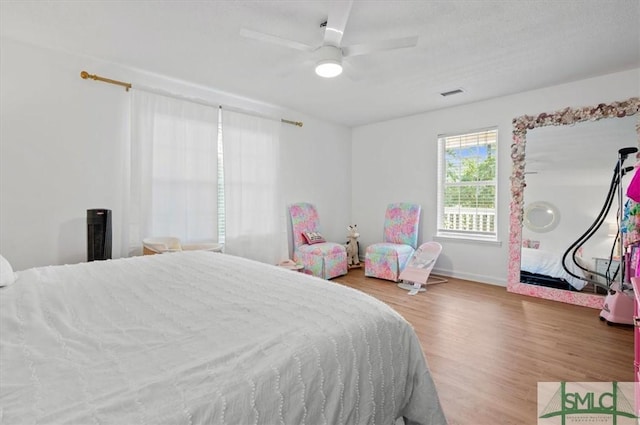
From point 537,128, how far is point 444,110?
1228 mm

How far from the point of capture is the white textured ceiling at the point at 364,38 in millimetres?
2141

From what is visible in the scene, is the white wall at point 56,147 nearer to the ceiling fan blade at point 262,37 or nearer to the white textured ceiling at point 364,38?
the white textured ceiling at point 364,38

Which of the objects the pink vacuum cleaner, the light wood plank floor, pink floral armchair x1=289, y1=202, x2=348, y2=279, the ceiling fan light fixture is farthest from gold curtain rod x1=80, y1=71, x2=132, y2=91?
the pink vacuum cleaner

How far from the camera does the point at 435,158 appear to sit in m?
4.65

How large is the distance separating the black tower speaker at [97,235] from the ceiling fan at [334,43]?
2.00 m

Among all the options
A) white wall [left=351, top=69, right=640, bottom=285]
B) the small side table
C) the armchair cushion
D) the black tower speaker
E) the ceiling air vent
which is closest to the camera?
the black tower speaker

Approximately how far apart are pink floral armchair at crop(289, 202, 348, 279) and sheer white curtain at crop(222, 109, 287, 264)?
0.73 ft

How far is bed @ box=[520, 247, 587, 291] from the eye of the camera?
134 inches

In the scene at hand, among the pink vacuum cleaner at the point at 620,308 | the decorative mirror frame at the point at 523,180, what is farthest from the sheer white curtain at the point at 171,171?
the pink vacuum cleaner at the point at 620,308

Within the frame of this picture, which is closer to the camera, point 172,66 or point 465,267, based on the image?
point 172,66

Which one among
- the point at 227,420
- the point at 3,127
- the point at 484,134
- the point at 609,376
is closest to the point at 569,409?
the point at 609,376

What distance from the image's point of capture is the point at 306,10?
7.04 ft

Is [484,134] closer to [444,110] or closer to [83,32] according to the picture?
[444,110]

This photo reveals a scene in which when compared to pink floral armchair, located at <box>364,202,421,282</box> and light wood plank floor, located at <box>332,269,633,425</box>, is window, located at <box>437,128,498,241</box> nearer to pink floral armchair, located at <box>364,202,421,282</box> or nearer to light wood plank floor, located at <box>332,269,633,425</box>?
pink floral armchair, located at <box>364,202,421,282</box>
